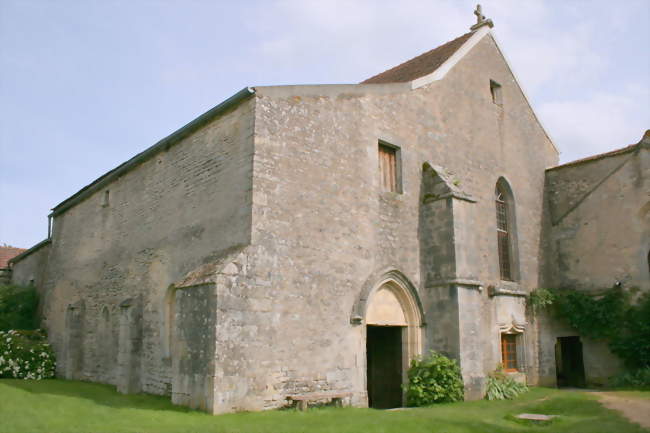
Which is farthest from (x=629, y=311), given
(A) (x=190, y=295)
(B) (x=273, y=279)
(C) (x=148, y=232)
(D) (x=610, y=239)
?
(C) (x=148, y=232)

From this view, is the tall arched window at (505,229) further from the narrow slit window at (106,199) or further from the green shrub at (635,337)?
the narrow slit window at (106,199)

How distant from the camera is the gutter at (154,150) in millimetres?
11383

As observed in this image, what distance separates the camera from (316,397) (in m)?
10.3

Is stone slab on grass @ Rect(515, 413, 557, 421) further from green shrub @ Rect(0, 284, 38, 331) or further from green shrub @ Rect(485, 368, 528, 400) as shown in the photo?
green shrub @ Rect(0, 284, 38, 331)

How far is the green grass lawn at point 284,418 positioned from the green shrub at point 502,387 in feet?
3.61

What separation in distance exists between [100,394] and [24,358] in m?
6.22

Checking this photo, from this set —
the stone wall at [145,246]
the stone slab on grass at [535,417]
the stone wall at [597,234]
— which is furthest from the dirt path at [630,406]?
the stone wall at [145,246]

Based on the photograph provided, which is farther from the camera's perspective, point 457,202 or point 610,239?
point 610,239

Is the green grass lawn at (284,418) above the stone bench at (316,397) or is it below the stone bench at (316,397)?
below

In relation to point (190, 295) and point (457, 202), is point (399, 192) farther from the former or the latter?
point (190, 295)

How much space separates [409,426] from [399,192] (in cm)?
593

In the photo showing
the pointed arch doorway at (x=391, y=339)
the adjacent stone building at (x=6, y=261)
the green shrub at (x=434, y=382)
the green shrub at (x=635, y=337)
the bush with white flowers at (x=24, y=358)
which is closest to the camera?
the green shrub at (x=434, y=382)

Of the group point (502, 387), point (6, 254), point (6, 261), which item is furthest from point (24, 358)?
point (502, 387)

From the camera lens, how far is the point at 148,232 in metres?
14.4
